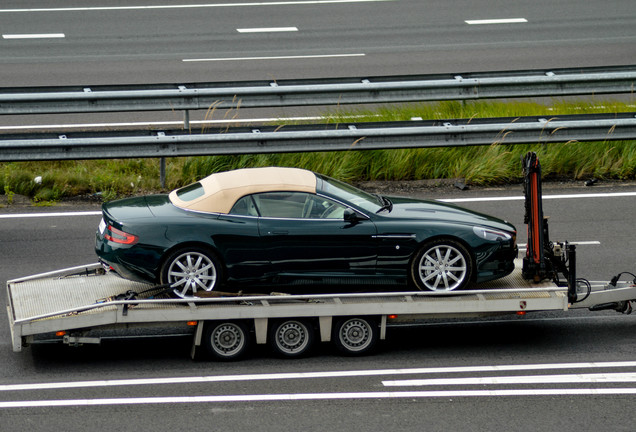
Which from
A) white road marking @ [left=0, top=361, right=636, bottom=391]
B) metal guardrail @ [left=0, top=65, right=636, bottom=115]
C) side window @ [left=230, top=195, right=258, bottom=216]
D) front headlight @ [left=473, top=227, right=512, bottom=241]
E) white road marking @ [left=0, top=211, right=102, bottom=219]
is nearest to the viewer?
white road marking @ [left=0, top=361, right=636, bottom=391]

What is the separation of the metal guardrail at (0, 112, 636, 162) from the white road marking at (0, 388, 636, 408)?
6197 millimetres

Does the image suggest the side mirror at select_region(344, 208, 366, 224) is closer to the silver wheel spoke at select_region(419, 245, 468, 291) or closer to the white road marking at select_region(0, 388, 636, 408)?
the silver wheel spoke at select_region(419, 245, 468, 291)

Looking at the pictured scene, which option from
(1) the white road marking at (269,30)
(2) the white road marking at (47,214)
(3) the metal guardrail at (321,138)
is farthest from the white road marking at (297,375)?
(1) the white road marking at (269,30)

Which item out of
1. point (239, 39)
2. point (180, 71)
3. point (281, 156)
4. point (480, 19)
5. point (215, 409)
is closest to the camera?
point (215, 409)

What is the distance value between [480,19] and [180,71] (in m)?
7.79

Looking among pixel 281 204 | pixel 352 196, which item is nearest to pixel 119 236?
pixel 281 204

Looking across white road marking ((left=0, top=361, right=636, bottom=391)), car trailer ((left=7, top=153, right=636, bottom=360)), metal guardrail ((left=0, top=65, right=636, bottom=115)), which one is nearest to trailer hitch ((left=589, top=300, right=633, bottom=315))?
car trailer ((left=7, top=153, right=636, bottom=360))

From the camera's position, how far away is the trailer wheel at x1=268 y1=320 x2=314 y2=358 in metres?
9.34

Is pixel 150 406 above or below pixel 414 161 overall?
below

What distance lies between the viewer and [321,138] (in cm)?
1445

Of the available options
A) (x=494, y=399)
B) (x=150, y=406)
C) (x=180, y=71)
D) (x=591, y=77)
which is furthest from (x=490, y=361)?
(x=180, y=71)

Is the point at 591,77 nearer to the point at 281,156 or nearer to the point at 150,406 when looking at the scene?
the point at 281,156

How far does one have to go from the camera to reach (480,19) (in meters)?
22.9

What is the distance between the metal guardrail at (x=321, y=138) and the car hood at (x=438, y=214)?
13.9ft
